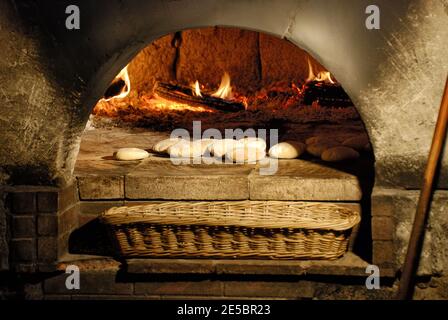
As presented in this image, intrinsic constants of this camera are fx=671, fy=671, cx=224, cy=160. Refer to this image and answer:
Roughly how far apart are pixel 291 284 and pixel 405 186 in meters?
0.91

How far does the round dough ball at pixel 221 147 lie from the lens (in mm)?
4902

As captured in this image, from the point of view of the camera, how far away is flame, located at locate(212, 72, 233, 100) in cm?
659

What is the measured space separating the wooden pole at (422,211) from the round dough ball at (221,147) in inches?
63.0

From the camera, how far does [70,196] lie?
4.29m

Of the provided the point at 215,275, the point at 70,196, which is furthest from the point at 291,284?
the point at 70,196

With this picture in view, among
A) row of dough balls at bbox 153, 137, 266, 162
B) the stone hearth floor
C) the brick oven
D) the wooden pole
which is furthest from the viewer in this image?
row of dough balls at bbox 153, 137, 266, 162

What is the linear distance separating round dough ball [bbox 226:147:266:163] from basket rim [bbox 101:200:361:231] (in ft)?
1.92

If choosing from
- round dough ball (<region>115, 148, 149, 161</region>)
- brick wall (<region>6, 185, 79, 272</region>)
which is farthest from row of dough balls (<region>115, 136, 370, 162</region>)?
brick wall (<region>6, 185, 79, 272</region>)

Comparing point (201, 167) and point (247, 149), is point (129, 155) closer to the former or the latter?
point (201, 167)

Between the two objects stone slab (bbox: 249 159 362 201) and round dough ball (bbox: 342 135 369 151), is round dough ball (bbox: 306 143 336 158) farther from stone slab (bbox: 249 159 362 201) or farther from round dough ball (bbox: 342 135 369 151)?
stone slab (bbox: 249 159 362 201)

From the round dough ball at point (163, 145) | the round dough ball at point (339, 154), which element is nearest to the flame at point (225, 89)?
the round dough ball at point (163, 145)
